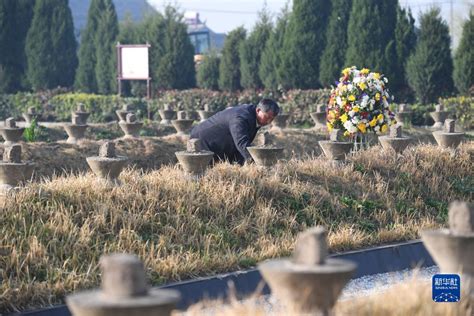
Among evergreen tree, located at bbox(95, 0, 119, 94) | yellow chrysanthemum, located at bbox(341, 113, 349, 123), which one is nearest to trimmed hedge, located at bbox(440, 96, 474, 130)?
yellow chrysanthemum, located at bbox(341, 113, 349, 123)

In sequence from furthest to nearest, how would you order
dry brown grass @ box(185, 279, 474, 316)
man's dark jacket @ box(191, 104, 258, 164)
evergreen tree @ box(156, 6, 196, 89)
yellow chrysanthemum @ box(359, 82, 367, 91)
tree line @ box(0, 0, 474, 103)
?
evergreen tree @ box(156, 6, 196, 89)
tree line @ box(0, 0, 474, 103)
yellow chrysanthemum @ box(359, 82, 367, 91)
man's dark jacket @ box(191, 104, 258, 164)
dry brown grass @ box(185, 279, 474, 316)

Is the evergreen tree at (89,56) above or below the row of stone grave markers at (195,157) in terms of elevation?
above

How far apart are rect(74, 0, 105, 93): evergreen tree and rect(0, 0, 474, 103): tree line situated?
37 millimetres

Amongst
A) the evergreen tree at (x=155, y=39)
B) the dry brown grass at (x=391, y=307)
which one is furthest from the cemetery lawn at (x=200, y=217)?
the evergreen tree at (x=155, y=39)

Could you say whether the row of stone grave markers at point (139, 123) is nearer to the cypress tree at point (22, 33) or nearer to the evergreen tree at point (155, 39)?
the evergreen tree at point (155, 39)

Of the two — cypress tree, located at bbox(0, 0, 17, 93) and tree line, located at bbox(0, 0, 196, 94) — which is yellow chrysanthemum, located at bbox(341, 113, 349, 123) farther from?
cypress tree, located at bbox(0, 0, 17, 93)

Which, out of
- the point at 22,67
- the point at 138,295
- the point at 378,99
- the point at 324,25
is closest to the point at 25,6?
the point at 22,67

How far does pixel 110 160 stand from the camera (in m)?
10.2

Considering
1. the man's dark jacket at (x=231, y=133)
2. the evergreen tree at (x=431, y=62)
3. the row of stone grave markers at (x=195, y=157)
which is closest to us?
the row of stone grave markers at (x=195, y=157)

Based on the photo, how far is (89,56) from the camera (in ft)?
117

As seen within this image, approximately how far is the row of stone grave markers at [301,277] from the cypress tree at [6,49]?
2985cm

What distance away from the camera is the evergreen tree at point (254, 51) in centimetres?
3123

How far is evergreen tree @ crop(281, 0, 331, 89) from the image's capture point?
94.9 feet

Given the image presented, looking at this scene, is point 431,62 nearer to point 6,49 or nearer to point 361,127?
point 361,127
